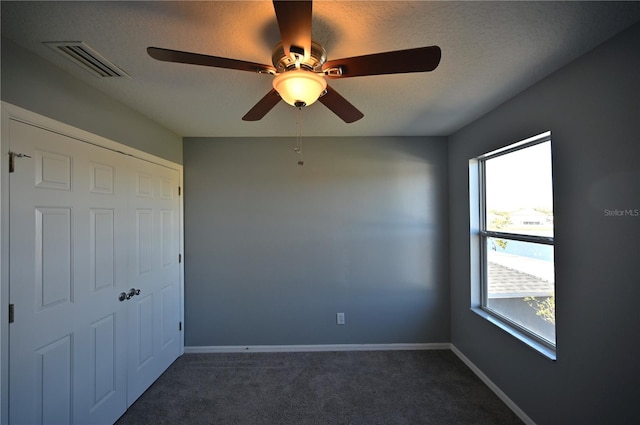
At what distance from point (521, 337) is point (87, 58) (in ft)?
11.2

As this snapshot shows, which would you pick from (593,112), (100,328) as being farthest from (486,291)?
(100,328)

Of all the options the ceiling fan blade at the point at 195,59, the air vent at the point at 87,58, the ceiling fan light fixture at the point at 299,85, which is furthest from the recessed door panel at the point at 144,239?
the ceiling fan light fixture at the point at 299,85

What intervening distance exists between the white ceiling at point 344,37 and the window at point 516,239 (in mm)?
593

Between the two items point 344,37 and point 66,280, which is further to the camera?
point 66,280

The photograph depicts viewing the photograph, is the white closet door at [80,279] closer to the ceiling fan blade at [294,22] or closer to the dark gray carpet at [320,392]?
the dark gray carpet at [320,392]

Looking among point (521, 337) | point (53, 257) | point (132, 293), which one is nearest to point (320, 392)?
point (521, 337)

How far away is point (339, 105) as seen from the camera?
1.41 m

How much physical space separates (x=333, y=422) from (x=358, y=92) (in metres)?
2.48

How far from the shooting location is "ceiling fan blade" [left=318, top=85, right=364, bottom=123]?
1309mm

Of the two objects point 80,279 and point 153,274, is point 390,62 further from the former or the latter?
point 153,274

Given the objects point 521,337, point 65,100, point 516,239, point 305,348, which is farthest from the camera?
point 305,348

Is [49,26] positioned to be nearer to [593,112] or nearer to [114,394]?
[114,394]

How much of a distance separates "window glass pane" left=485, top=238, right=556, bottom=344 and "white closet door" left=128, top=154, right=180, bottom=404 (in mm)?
3137

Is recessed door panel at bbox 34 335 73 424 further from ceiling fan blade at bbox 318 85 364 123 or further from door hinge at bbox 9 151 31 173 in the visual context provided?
ceiling fan blade at bbox 318 85 364 123
